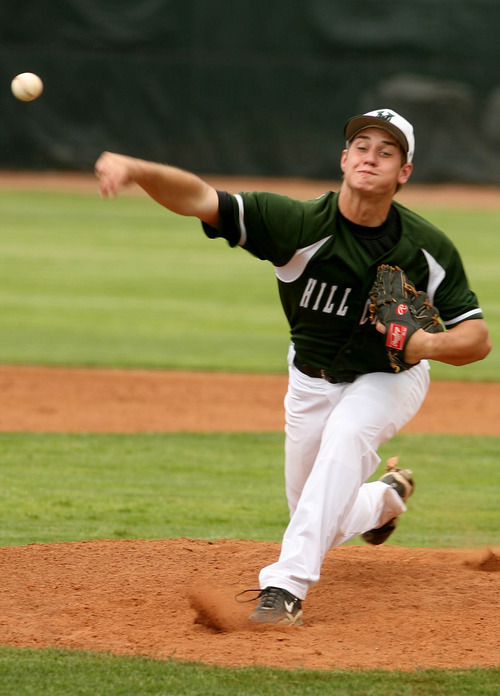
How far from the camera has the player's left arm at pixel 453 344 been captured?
12.6ft

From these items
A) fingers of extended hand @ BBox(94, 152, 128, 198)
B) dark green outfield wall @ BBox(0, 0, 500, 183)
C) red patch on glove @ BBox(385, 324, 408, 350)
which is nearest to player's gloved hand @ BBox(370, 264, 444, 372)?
red patch on glove @ BBox(385, 324, 408, 350)

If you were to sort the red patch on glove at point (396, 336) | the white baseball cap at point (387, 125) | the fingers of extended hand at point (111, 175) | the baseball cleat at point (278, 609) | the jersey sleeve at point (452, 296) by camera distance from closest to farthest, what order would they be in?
the fingers of extended hand at point (111, 175) < the baseball cleat at point (278, 609) < the red patch on glove at point (396, 336) < the white baseball cap at point (387, 125) < the jersey sleeve at point (452, 296)

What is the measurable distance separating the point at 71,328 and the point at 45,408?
3.78 metres

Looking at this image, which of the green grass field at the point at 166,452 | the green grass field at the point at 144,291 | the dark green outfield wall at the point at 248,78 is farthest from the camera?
the dark green outfield wall at the point at 248,78

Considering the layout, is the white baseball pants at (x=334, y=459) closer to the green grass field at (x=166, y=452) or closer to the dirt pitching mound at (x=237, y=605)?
the dirt pitching mound at (x=237, y=605)

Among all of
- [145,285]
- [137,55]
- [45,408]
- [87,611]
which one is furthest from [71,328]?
[137,55]

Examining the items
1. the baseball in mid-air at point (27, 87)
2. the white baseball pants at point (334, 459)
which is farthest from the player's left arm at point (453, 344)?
the baseball in mid-air at point (27, 87)

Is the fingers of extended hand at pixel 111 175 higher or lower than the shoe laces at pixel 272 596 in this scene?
higher

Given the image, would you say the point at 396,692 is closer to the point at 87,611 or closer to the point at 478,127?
the point at 87,611

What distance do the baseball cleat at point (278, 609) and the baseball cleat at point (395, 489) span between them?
902 millimetres

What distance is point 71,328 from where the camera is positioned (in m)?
12.1

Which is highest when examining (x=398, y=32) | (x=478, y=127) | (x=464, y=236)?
(x=398, y=32)

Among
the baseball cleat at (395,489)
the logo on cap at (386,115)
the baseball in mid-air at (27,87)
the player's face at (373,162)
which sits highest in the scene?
the baseball in mid-air at (27,87)

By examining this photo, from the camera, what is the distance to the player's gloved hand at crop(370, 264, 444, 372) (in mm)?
3828
